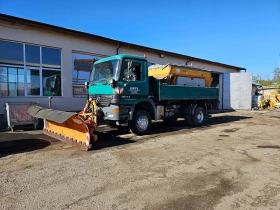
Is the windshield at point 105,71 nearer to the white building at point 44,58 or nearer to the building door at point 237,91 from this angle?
the white building at point 44,58

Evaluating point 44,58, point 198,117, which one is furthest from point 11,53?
point 198,117

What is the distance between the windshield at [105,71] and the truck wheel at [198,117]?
16.3 ft

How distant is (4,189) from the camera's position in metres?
3.78

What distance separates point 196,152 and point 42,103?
27.3ft

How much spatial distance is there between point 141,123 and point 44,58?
6.54m

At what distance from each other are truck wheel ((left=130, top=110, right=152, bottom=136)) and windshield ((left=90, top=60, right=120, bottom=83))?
1.65 m

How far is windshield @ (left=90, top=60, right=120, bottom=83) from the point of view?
306 inches

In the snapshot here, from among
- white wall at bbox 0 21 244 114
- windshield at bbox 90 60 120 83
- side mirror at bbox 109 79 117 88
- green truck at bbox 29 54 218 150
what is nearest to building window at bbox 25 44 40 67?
white wall at bbox 0 21 244 114

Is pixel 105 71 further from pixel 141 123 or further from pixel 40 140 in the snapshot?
pixel 40 140

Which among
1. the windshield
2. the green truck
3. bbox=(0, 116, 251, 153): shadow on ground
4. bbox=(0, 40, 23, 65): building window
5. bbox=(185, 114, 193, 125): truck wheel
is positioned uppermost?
bbox=(0, 40, 23, 65): building window

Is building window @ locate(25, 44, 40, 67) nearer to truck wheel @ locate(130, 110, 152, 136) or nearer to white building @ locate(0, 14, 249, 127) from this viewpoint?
white building @ locate(0, 14, 249, 127)

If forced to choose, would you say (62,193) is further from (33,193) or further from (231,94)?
(231,94)

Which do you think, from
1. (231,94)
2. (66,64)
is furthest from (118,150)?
(231,94)

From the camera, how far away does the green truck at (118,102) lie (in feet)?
22.2
